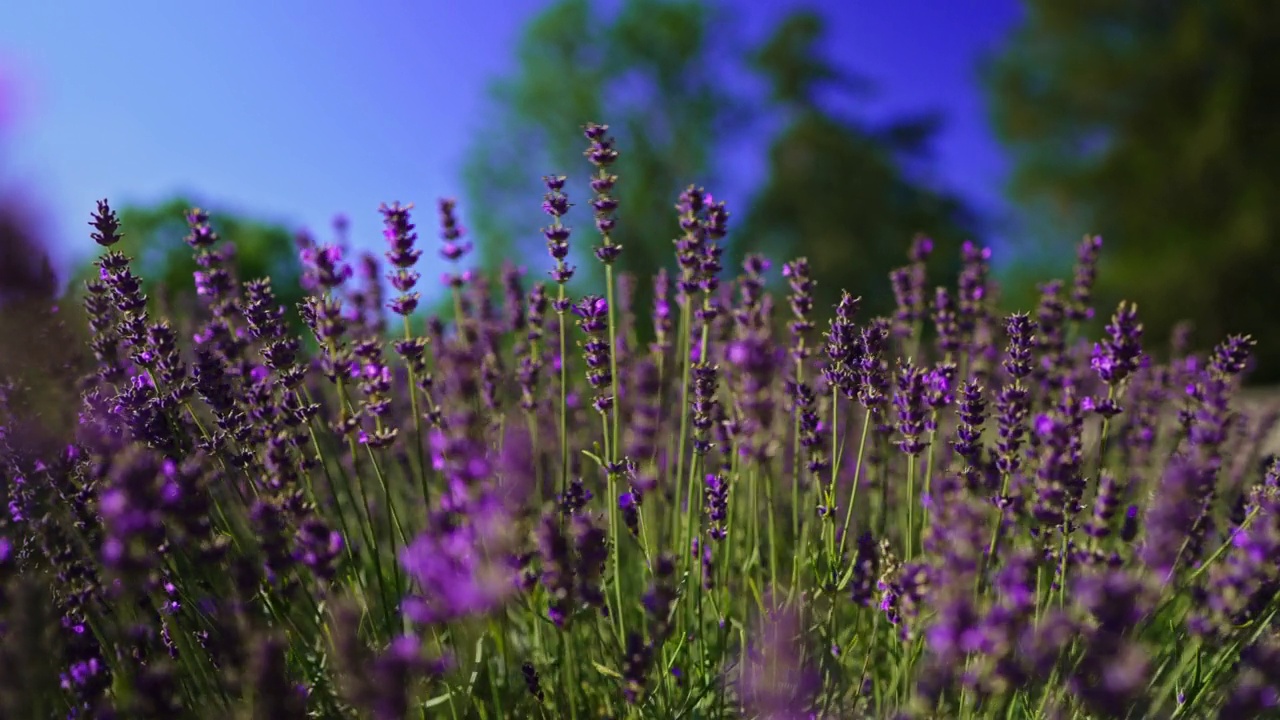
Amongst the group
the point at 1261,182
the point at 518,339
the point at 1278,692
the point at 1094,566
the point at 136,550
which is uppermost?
the point at 1261,182

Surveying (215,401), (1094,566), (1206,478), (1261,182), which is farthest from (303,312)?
(1261,182)

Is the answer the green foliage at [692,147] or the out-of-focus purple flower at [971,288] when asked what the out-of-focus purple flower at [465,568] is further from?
the green foliage at [692,147]

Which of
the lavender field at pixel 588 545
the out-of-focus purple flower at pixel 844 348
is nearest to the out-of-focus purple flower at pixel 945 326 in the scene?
the lavender field at pixel 588 545

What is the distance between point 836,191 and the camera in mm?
19156

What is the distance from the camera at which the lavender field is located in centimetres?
143

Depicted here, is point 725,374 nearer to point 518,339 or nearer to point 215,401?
point 518,339

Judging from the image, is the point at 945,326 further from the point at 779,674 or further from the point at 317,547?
the point at 317,547

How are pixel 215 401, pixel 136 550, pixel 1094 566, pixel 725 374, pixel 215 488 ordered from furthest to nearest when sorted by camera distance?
1. pixel 725 374
2. pixel 215 488
3. pixel 215 401
4. pixel 1094 566
5. pixel 136 550

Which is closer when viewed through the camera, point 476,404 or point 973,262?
point 476,404

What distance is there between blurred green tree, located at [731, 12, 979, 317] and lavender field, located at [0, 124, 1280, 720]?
51.5 feet

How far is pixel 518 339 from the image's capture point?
3.69 meters

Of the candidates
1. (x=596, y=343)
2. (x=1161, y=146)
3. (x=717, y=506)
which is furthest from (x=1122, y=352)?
(x=1161, y=146)

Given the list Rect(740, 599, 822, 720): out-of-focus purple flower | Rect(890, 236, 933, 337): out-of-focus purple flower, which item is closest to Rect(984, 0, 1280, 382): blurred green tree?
Rect(890, 236, 933, 337): out-of-focus purple flower

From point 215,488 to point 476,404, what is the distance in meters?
1.10
